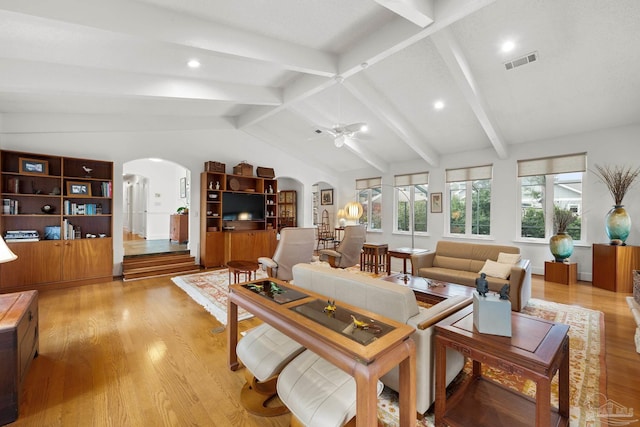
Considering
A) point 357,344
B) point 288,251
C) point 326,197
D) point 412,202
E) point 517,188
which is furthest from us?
point 326,197

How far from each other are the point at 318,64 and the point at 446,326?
12.3 feet

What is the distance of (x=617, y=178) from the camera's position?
191 inches

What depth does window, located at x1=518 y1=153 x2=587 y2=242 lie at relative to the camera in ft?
17.9

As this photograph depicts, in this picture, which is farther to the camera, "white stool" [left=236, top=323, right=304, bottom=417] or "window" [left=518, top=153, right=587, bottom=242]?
"window" [left=518, top=153, right=587, bottom=242]

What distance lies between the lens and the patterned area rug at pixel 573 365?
1801 millimetres

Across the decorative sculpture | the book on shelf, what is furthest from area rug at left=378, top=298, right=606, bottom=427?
the book on shelf

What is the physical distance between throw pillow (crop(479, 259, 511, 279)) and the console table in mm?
3033

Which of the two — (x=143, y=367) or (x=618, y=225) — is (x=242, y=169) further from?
(x=618, y=225)

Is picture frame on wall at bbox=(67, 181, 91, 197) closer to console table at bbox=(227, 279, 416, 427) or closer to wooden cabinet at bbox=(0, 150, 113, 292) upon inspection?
wooden cabinet at bbox=(0, 150, 113, 292)

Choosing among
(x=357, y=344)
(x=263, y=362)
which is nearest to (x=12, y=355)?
(x=263, y=362)

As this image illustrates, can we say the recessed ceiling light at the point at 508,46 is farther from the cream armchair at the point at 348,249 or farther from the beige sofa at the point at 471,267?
the cream armchair at the point at 348,249

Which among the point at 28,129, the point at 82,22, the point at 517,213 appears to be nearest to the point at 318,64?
the point at 82,22

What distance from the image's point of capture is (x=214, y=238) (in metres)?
6.38

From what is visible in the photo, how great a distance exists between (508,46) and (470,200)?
4014 mm
